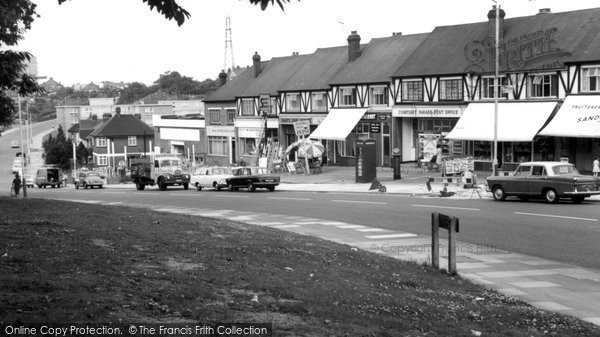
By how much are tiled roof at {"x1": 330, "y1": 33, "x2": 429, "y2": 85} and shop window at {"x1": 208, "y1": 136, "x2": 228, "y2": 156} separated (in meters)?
19.9

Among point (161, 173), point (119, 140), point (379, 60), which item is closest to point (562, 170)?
point (161, 173)

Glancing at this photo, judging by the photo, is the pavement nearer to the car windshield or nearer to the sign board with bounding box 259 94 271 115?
the car windshield

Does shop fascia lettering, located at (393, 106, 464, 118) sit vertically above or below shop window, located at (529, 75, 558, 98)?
below

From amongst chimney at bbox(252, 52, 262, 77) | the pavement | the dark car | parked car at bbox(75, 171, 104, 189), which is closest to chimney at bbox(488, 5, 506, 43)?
the dark car

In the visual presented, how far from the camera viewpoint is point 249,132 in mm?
69812

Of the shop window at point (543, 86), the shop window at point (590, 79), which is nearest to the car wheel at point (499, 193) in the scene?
the shop window at point (590, 79)

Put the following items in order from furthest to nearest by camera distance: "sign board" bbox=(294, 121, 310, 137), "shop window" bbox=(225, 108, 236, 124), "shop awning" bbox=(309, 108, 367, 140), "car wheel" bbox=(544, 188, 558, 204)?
"shop window" bbox=(225, 108, 236, 124) → "shop awning" bbox=(309, 108, 367, 140) → "sign board" bbox=(294, 121, 310, 137) → "car wheel" bbox=(544, 188, 558, 204)

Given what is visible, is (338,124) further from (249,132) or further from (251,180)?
(249,132)

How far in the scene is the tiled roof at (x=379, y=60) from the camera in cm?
5512

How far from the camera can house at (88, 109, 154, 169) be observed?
9625 centimetres

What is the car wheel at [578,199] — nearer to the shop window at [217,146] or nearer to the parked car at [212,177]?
the parked car at [212,177]

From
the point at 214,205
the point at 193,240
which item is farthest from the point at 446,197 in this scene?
the point at 193,240

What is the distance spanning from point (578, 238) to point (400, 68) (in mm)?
35141

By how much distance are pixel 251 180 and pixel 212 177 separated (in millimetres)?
4671
